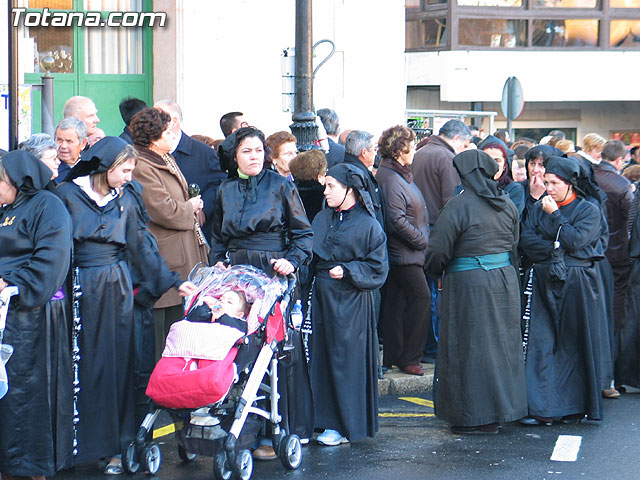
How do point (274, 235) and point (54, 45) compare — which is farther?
point (54, 45)

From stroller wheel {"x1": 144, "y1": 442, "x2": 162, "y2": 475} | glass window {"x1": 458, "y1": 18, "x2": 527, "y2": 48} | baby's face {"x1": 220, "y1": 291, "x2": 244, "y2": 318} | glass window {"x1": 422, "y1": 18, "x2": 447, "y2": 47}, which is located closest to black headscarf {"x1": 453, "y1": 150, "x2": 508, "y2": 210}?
baby's face {"x1": 220, "y1": 291, "x2": 244, "y2": 318}

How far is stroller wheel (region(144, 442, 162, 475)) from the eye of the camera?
674 cm

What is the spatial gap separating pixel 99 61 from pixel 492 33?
472 inches

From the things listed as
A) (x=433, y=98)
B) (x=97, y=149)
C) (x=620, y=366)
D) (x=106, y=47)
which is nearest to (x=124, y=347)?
(x=97, y=149)

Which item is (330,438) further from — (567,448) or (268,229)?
(567,448)

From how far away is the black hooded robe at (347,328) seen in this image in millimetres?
7602

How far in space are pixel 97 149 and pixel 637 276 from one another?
5.23 m

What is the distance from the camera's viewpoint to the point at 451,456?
744 cm

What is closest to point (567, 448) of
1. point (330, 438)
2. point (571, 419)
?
point (571, 419)

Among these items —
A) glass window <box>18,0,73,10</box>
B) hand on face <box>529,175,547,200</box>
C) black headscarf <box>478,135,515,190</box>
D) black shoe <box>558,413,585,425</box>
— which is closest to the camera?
black shoe <box>558,413,585,425</box>

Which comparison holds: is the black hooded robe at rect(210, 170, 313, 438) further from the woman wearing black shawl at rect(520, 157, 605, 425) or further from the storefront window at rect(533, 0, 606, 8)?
the storefront window at rect(533, 0, 606, 8)

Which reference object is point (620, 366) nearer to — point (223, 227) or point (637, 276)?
point (637, 276)

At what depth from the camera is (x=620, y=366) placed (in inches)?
387

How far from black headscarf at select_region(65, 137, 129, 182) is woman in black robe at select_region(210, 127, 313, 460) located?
0.92 metres
